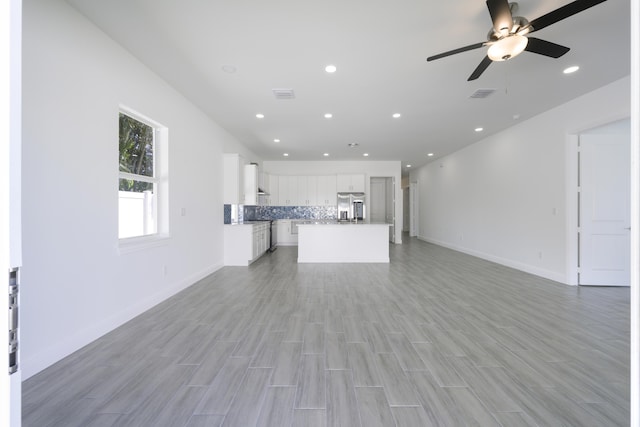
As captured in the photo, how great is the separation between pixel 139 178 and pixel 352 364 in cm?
320

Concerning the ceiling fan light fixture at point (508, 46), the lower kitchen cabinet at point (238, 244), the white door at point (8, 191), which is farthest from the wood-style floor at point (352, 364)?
the ceiling fan light fixture at point (508, 46)

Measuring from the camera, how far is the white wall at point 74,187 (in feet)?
6.76

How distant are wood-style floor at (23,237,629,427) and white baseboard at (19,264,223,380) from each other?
0.26 ft

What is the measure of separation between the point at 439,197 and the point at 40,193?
925 cm

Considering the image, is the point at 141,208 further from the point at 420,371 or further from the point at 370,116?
the point at 370,116

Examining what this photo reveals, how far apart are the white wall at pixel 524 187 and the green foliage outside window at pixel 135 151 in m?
6.32

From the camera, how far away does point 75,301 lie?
2395 mm

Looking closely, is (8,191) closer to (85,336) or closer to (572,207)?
(85,336)

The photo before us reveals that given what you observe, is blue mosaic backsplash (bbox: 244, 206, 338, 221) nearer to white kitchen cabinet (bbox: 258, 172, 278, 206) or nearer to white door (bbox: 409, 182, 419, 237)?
white kitchen cabinet (bbox: 258, 172, 278, 206)

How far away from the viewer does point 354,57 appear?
3066 mm

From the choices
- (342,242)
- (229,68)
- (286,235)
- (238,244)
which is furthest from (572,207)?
(286,235)

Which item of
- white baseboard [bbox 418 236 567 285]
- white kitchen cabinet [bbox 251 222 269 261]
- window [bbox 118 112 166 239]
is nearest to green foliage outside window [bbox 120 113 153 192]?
window [bbox 118 112 166 239]

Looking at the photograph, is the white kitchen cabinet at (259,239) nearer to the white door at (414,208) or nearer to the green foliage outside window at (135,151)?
the green foliage outside window at (135,151)

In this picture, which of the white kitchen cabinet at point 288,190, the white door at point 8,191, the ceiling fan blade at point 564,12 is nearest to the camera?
the white door at point 8,191
